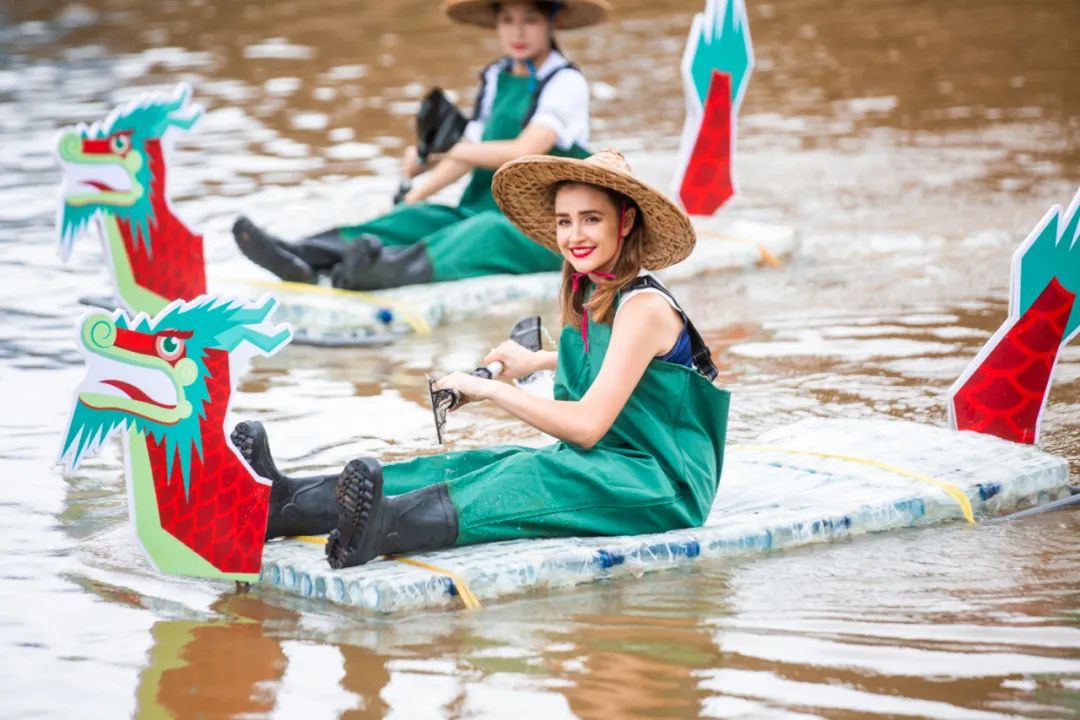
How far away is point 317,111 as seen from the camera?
1059 cm

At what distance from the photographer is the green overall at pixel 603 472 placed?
3.66 metres

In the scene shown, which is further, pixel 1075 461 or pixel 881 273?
pixel 881 273

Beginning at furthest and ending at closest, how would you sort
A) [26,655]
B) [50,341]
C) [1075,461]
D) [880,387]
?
1. [50,341]
2. [880,387]
3. [1075,461]
4. [26,655]

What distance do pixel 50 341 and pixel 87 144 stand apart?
3.29 ft

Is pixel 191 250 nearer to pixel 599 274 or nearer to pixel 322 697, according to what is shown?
pixel 599 274

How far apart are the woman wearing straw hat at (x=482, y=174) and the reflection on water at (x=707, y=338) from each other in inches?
15.6

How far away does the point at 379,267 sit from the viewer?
253 inches

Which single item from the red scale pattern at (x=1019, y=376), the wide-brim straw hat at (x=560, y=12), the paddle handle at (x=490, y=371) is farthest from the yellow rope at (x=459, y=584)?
the wide-brim straw hat at (x=560, y=12)

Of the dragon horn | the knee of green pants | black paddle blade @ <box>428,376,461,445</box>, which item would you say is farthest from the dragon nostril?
the knee of green pants

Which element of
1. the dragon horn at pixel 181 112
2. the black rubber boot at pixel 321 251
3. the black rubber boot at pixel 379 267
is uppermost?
the dragon horn at pixel 181 112

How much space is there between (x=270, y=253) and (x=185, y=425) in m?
2.82

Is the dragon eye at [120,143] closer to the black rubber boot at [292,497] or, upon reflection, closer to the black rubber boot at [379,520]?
the black rubber boot at [292,497]

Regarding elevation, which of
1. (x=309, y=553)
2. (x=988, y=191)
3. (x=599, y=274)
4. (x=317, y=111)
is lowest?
(x=309, y=553)

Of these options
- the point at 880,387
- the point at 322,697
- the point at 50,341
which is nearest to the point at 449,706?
the point at 322,697
